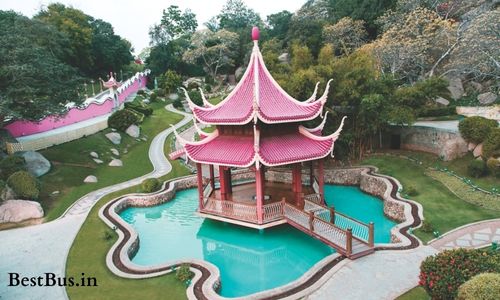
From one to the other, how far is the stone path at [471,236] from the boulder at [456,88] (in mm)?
21697

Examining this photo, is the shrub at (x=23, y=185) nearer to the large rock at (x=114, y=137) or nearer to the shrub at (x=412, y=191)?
the large rock at (x=114, y=137)

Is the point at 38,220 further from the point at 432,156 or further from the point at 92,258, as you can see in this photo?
the point at 432,156

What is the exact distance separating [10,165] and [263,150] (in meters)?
13.9

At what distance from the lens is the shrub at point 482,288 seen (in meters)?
6.53

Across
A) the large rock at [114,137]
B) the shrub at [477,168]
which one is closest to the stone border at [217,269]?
the shrub at [477,168]

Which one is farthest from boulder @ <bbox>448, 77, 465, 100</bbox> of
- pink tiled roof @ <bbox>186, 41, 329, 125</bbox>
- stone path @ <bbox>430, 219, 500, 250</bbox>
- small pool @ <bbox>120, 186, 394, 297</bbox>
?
stone path @ <bbox>430, 219, 500, 250</bbox>

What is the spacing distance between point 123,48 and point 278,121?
5474 centimetres

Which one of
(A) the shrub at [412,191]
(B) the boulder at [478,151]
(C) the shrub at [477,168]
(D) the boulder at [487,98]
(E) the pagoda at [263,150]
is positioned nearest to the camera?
(E) the pagoda at [263,150]

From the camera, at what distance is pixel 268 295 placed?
1033cm

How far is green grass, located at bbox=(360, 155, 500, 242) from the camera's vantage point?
14.2 meters

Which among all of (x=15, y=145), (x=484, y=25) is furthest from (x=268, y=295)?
(x=484, y=25)

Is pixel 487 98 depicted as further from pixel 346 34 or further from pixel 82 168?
pixel 82 168

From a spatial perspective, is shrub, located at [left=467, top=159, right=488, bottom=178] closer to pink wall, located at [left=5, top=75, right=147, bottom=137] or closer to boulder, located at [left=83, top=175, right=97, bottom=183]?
boulder, located at [left=83, top=175, right=97, bottom=183]

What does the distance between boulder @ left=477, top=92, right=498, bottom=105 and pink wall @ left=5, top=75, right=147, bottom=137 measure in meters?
32.9
